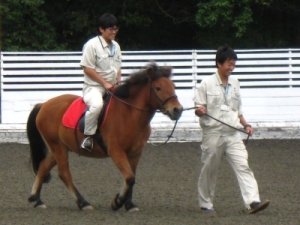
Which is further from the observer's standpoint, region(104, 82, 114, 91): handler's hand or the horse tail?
the horse tail

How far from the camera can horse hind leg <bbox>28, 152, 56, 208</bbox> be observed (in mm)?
9445

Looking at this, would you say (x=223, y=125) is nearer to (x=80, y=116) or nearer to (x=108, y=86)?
(x=108, y=86)

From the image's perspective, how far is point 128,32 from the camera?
21375mm

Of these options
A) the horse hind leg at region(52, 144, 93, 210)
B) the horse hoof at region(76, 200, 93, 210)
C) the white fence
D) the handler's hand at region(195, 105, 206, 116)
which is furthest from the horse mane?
the white fence

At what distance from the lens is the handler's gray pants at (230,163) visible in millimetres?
8461

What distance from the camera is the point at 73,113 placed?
9.33m

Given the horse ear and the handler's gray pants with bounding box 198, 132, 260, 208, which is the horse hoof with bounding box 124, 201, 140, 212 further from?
the horse ear

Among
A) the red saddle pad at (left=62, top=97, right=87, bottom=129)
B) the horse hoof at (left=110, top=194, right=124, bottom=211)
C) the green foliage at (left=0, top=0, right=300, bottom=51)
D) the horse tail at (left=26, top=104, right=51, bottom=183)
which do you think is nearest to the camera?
the horse hoof at (left=110, top=194, right=124, bottom=211)

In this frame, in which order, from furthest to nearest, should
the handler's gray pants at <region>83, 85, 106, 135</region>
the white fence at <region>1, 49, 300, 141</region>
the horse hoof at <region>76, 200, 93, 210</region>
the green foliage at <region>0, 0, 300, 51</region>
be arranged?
the green foliage at <region>0, 0, 300, 51</region> < the white fence at <region>1, 49, 300, 141</region> < the horse hoof at <region>76, 200, 93, 210</region> < the handler's gray pants at <region>83, 85, 106, 135</region>

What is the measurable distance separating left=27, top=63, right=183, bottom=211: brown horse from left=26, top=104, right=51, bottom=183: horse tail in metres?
0.24

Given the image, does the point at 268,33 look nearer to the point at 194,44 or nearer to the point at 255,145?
the point at 194,44

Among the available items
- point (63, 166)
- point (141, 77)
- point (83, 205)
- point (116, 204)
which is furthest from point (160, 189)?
point (141, 77)

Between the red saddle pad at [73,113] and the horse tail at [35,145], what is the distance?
690 mm

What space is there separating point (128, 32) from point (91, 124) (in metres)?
12.6
